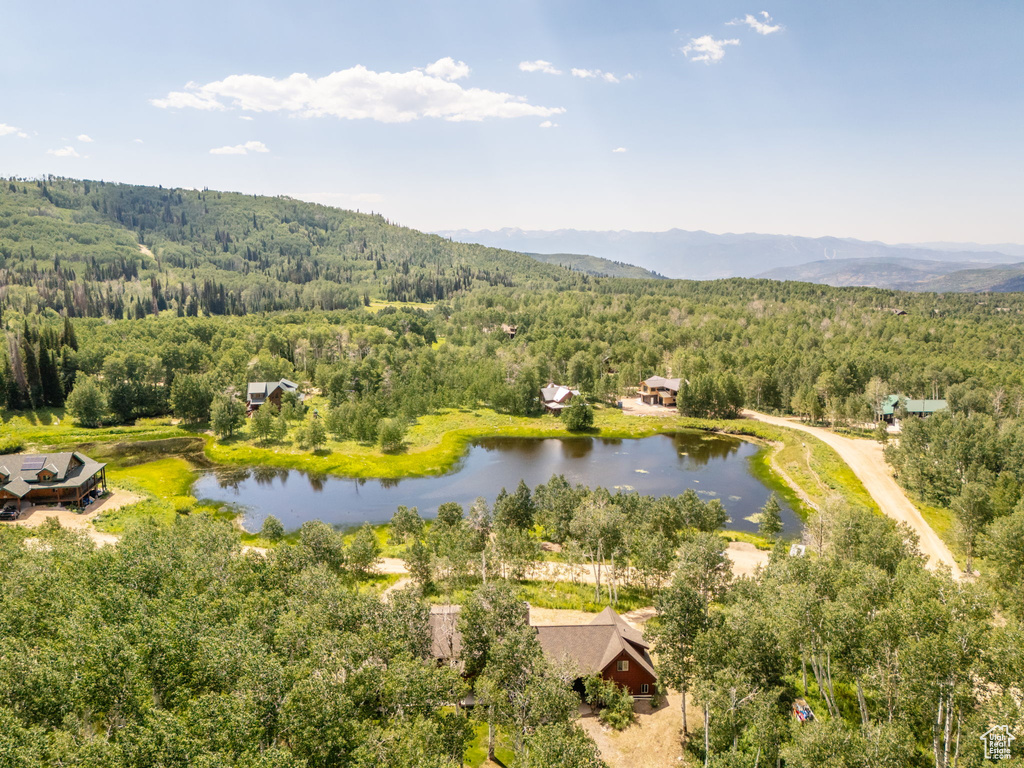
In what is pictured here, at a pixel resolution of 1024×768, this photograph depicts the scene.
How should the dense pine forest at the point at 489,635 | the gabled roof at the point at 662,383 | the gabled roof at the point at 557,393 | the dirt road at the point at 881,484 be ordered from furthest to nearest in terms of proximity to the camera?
the gabled roof at the point at 662,383 < the gabled roof at the point at 557,393 < the dirt road at the point at 881,484 < the dense pine forest at the point at 489,635

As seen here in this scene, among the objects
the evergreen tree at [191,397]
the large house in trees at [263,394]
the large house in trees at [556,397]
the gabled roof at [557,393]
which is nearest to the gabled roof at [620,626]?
the large house in trees at [556,397]

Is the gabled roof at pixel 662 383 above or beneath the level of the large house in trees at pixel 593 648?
above

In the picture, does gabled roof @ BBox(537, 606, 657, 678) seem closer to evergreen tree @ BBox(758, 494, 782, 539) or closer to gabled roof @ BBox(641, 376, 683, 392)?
evergreen tree @ BBox(758, 494, 782, 539)

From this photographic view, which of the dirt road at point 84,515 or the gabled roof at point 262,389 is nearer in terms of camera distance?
the dirt road at point 84,515

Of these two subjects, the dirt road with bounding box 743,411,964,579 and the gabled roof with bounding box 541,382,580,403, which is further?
the gabled roof with bounding box 541,382,580,403

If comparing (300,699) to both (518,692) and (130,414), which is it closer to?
(518,692)

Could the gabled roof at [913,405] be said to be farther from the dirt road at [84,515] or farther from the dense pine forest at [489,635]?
the dirt road at [84,515]

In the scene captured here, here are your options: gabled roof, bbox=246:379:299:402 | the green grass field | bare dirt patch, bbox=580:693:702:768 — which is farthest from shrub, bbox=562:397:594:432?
bare dirt patch, bbox=580:693:702:768
